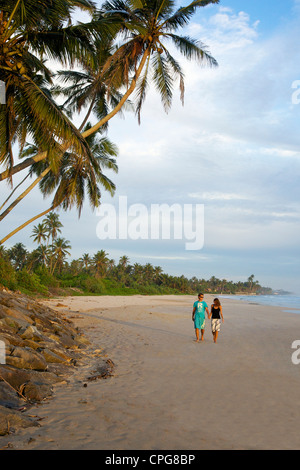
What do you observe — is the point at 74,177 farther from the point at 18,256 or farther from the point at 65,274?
the point at 18,256

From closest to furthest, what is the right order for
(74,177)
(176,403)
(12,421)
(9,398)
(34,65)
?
(12,421)
(9,398)
(176,403)
(34,65)
(74,177)

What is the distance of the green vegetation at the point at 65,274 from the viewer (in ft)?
88.2

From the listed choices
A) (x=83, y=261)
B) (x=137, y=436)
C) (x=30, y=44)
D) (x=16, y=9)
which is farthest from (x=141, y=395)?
(x=83, y=261)

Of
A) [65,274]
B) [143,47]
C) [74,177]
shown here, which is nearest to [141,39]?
[143,47]

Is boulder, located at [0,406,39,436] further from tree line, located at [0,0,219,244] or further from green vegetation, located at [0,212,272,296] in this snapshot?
green vegetation, located at [0,212,272,296]

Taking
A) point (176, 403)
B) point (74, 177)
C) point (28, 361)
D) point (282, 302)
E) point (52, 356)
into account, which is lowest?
point (282, 302)

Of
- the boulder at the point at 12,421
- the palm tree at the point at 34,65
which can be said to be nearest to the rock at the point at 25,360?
the boulder at the point at 12,421

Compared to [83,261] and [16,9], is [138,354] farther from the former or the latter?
[83,261]

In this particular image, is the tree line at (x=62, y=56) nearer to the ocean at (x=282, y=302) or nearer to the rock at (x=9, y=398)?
the rock at (x=9, y=398)

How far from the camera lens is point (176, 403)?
5.27 meters

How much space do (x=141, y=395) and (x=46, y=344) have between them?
3.09m

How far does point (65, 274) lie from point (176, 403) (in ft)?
135

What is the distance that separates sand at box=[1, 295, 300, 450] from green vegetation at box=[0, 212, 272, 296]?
15.2 metres
